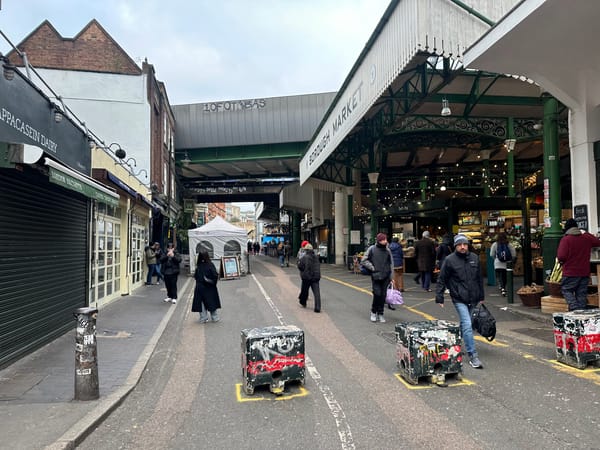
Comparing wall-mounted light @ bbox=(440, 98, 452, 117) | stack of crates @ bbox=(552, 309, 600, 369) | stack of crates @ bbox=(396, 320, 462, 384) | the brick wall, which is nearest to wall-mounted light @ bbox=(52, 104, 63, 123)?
stack of crates @ bbox=(396, 320, 462, 384)

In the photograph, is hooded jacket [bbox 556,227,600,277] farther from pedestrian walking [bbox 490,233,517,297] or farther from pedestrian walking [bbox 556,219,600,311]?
pedestrian walking [bbox 490,233,517,297]

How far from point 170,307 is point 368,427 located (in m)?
9.05

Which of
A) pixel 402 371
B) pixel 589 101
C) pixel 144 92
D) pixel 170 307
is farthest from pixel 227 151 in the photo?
pixel 402 371

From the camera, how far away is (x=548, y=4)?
6859mm

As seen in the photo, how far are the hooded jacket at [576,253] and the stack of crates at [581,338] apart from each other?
4.69 ft

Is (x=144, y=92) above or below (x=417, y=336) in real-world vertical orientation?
above

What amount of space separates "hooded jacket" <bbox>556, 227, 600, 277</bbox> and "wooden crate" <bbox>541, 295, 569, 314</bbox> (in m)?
2.20

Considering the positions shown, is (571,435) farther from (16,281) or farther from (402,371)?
(16,281)

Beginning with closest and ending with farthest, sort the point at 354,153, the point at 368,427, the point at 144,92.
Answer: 1. the point at 368,427
2. the point at 144,92
3. the point at 354,153

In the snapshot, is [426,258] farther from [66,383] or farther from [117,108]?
[117,108]

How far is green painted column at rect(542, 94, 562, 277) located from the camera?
9992mm

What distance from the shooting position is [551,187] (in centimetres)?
1029

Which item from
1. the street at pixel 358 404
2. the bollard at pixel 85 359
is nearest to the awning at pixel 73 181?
the bollard at pixel 85 359

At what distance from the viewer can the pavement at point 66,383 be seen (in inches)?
161
